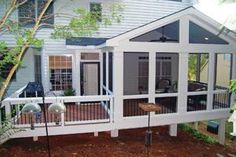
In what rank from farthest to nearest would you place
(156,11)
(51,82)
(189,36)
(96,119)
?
(156,11), (51,82), (189,36), (96,119)

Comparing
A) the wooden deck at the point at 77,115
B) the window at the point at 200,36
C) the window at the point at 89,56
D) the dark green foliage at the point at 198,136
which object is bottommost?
the dark green foliage at the point at 198,136

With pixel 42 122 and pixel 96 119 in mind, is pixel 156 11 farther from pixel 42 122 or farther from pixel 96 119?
pixel 42 122

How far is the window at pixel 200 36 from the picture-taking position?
9616 mm

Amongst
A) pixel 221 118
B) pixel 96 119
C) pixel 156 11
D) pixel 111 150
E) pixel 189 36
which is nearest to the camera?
pixel 111 150

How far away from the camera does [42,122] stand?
8508 mm

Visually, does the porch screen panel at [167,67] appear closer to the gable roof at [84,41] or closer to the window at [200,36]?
the gable roof at [84,41]

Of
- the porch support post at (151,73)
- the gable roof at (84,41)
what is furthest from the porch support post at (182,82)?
the gable roof at (84,41)

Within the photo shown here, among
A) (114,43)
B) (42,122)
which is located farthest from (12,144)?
(114,43)

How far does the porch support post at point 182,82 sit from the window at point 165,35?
30.2 inches

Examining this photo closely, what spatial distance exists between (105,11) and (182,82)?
697 centimetres

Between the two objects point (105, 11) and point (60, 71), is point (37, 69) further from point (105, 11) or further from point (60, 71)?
point (105, 11)

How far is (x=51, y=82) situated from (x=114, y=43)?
20.7 ft

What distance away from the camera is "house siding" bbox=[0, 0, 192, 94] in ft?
43.0

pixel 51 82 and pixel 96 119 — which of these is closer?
pixel 96 119
